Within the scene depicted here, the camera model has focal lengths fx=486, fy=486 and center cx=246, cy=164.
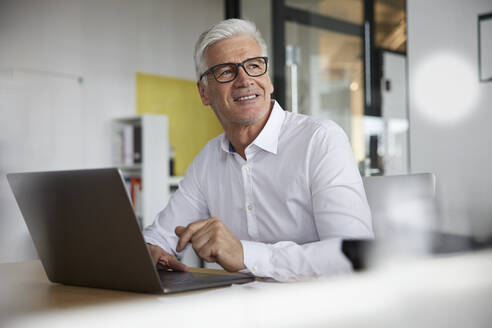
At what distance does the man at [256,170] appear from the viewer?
→ 1.19 metres

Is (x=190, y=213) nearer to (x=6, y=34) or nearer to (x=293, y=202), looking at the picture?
(x=293, y=202)

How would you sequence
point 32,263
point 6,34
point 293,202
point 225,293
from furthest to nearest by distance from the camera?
point 6,34 → point 293,202 → point 32,263 → point 225,293

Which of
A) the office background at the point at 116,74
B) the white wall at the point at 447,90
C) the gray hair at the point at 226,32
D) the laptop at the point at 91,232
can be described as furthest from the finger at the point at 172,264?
the office background at the point at 116,74

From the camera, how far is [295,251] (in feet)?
3.11

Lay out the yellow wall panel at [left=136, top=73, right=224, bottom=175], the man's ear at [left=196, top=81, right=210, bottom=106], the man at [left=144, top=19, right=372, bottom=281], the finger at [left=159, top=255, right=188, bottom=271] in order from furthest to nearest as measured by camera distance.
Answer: the yellow wall panel at [left=136, top=73, right=224, bottom=175]
the man's ear at [left=196, top=81, right=210, bottom=106]
the man at [left=144, top=19, right=372, bottom=281]
the finger at [left=159, top=255, right=188, bottom=271]

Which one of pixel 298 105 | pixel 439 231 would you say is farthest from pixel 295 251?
pixel 298 105

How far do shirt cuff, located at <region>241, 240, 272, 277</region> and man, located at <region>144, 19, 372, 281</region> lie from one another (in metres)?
0.24

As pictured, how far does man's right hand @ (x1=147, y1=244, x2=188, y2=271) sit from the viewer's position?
1.09 metres

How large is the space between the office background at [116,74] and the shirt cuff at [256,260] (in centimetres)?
199

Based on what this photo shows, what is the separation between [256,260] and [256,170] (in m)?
0.58

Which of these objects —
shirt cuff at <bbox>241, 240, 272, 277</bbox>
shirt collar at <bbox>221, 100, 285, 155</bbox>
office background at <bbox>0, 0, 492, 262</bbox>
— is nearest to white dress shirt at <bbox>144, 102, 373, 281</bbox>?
shirt collar at <bbox>221, 100, 285, 155</bbox>

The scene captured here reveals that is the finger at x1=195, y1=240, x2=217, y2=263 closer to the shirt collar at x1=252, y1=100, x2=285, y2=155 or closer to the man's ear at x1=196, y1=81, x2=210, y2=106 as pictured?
the shirt collar at x1=252, y1=100, x2=285, y2=155

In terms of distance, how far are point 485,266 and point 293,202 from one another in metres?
1.11

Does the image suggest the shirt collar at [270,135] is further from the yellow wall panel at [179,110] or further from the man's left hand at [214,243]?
the yellow wall panel at [179,110]
